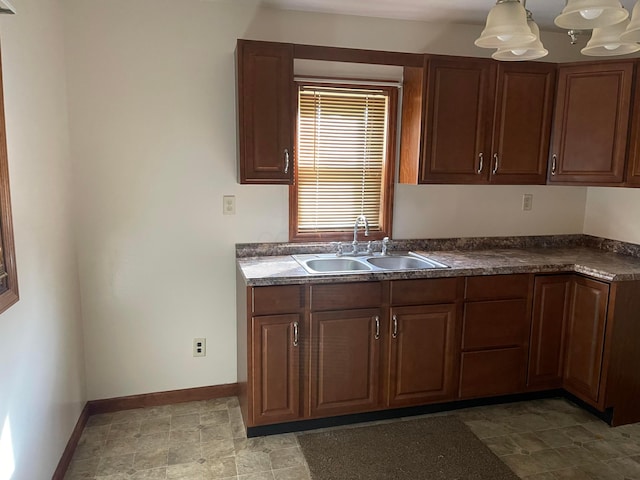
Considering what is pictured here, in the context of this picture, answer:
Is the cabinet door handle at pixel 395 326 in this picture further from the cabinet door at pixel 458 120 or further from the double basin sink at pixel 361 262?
the cabinet door at pixel 458 120

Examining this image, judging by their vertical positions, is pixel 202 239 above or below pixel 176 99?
below

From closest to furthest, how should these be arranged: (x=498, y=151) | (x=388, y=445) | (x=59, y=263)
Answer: (x=59, y=263) < (x=388, y=445) < (x=498, y=151)

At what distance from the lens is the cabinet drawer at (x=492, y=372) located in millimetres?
2760

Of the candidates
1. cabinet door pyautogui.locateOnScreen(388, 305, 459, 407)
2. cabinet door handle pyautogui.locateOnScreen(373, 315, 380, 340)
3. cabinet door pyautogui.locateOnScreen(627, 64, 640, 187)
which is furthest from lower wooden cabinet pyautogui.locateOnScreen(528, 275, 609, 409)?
cabinet door handle pyautogui.locateOnScreen(373, 315, 380, 340)

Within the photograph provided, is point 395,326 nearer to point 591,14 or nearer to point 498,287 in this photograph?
point 498,287

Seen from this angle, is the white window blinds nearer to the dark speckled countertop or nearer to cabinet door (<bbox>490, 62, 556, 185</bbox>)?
the dark speckled countertop

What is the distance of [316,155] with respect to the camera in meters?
2.94

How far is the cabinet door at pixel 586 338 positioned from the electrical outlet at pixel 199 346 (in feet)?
7.42

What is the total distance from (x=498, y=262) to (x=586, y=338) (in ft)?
2.20

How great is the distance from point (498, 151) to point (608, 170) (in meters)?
0.66

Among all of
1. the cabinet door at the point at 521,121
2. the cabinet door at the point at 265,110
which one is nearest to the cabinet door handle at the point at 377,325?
the cabinet door at the point at 265,110

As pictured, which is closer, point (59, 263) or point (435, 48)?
point (59, 263)

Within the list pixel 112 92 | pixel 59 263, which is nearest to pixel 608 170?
pixel 112 92

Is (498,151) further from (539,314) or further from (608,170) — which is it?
(539,314)
